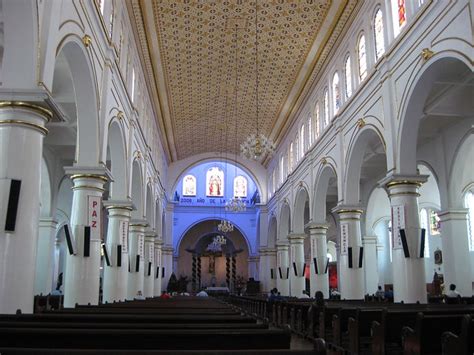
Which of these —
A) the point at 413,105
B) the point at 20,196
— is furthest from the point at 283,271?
the point at 20,196

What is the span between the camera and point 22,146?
22.3 feet

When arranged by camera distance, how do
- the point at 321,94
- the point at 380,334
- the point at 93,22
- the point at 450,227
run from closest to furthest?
the point at 380,334, the point at 93,22, the point at 450,227, the point at 321,94

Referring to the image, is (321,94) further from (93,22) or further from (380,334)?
(380,334)

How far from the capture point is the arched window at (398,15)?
38.2 feet

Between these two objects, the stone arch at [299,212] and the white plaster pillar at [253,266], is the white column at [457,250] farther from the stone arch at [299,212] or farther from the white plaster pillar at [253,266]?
the white plaster pillar at [253,266]

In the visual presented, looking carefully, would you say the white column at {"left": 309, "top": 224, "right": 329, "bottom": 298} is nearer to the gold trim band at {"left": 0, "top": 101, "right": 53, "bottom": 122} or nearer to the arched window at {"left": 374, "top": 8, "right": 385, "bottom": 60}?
the arched window at {"left": 374, "top": 8, "right": 385, "bottom": 60}

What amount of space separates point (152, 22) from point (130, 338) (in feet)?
45.3

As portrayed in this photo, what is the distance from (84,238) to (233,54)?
32.4ft

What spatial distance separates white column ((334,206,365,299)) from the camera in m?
15.1

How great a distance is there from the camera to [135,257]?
1789cm

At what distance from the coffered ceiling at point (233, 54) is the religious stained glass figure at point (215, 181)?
10.7 meters

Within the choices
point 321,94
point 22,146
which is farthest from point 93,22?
point 321,94

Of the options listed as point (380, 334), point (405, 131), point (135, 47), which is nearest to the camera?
point (380, 334)

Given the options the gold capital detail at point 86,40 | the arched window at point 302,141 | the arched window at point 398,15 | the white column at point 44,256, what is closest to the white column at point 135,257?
the white column at point 44,256
